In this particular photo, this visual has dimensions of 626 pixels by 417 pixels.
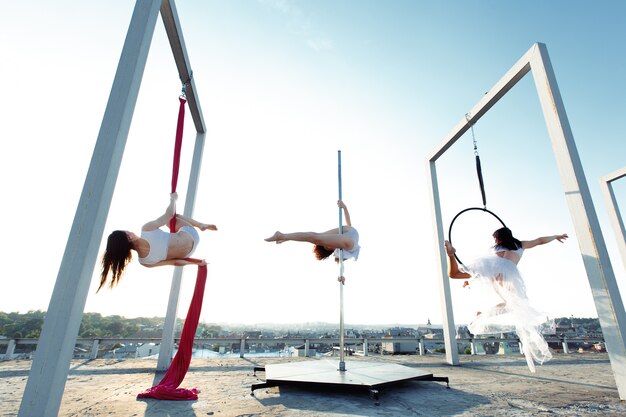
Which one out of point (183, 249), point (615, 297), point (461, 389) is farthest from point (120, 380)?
point (615, 297)

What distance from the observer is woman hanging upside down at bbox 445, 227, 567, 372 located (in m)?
3.23

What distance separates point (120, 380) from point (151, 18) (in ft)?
13.5

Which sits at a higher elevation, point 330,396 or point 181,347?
point 181,347

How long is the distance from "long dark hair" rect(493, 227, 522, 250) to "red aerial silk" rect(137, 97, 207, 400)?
3496 millimetres

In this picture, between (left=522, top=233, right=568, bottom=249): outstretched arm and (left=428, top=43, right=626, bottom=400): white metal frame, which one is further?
(left=522, top=233, right=568, bottom=249): outstretched arm

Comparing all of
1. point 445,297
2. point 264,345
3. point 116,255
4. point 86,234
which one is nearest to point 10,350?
point 264,345

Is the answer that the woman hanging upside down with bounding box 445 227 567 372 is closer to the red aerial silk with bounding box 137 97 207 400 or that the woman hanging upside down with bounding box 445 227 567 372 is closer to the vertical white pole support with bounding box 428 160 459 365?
the vertical white pole support with bounding box 428 160 459 365

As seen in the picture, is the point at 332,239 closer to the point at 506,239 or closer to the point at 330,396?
the point at 330,396

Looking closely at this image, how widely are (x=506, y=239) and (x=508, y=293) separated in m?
0.63

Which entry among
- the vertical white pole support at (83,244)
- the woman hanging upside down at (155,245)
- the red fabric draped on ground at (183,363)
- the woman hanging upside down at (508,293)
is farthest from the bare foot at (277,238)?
the woman hanging upside down at (508,293)

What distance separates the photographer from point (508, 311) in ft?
11.2

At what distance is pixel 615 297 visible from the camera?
2.96 metres

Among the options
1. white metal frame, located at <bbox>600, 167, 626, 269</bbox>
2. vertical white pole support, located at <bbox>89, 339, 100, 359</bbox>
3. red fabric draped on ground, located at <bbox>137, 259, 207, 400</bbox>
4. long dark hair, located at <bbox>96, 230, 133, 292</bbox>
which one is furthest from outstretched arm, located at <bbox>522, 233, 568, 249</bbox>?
vertical white pole support, located at <bbox>89, 339, 100, 359</bbox>

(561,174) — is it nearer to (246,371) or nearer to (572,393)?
(572,393)
